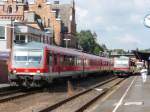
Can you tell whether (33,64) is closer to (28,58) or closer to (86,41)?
(28,58)

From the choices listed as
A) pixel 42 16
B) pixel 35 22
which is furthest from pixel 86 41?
pixel 35 22

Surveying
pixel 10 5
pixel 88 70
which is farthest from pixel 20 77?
pixel 10 5

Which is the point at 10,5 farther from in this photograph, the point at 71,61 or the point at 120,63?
the point at 71,61

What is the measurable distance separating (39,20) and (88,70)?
149 ft

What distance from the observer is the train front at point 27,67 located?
116ft

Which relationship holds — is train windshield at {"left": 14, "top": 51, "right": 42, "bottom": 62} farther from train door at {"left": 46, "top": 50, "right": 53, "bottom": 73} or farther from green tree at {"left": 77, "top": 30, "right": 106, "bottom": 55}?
green tree at {"left": 77, "top": 30, "right": 106, "bottom": 55}

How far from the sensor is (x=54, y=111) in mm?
21797

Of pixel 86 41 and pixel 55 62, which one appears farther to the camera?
pixel 86 41

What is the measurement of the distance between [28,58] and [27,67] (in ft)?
2.46

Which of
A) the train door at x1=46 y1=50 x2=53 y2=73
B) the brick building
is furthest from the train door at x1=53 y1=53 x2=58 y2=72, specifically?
the brick building

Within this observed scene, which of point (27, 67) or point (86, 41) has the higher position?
point (86, 41)

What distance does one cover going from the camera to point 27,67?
35594 mm

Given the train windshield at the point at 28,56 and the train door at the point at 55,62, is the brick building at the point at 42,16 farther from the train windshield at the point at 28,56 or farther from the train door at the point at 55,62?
the train windshield at the point at 28,56

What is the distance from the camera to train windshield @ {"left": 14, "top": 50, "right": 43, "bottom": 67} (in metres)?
35.8
